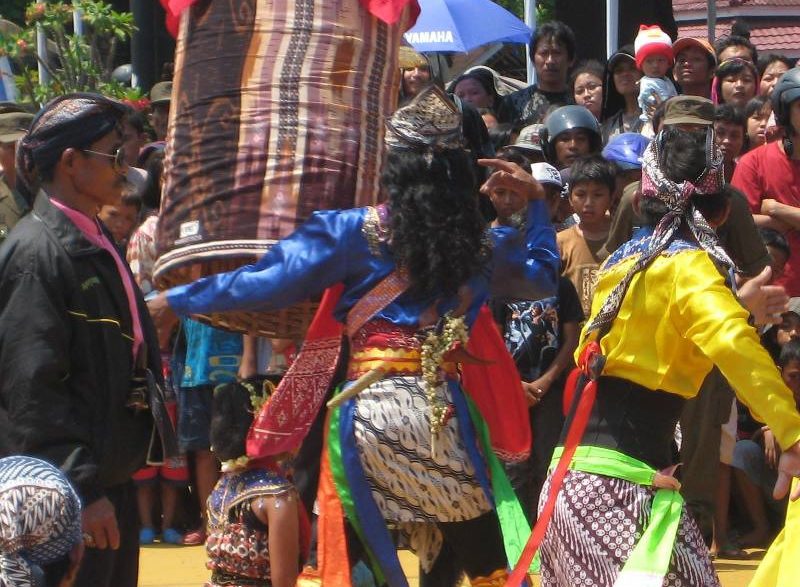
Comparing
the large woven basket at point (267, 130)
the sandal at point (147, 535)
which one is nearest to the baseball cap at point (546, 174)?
the large woven basket at point (267, 130)

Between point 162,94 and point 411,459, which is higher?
point 162,94

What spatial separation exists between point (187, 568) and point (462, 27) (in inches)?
188

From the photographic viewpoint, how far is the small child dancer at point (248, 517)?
570cm

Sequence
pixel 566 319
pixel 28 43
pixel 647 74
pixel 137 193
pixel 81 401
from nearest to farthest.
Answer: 1. pixel 81 401
2. pixel 566 319
3. pixel 137 193
4. pixel 647 74
5. pixel 28 43

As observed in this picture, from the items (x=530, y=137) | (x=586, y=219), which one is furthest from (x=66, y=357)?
(x=530, y=137)

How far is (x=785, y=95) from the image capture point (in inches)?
316

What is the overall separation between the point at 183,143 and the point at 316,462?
1176 mm

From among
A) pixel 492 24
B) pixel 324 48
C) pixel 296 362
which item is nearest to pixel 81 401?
pixel 296 362

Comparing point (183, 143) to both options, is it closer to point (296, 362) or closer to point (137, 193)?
point (296, 362)

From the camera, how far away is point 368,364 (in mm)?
4816

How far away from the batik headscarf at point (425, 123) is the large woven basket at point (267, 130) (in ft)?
1.05

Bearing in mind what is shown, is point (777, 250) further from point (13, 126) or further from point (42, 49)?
point (42, 49)

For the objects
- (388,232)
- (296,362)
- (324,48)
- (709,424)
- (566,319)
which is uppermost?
(324,48)

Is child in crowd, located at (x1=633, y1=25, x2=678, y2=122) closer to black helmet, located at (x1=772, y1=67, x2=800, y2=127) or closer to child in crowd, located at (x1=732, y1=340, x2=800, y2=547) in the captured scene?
black helmet, located at (x1=772, y1=67, x2=800, y2=127)
